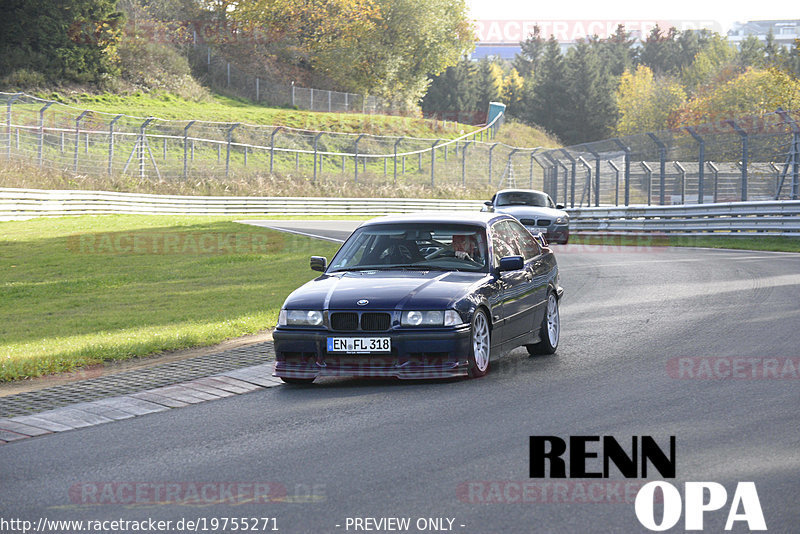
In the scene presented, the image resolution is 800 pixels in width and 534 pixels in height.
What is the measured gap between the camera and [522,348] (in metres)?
10.7

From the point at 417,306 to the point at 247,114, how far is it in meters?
57.6

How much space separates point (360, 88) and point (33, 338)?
67.3 meters

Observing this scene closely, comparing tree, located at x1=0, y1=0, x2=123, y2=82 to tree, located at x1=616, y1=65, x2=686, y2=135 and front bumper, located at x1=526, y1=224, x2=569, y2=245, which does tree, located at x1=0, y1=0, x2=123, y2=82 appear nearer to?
front bumper, located at x1=526, y1=224, x2=569, y2=245

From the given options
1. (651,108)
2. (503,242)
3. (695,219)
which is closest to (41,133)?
(695,219)

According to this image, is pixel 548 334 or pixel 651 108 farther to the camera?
pixel 651 108

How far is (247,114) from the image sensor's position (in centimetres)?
6419

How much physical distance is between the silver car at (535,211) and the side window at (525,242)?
14.9 m

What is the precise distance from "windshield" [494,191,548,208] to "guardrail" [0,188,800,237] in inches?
207

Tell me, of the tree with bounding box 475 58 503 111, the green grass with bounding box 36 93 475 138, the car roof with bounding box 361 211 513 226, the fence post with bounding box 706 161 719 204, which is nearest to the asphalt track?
the car roof with bounding box 361 211 513 226

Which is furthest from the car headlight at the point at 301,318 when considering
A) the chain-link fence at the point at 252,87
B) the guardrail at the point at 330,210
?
the chain-link fence at the point at 252,87

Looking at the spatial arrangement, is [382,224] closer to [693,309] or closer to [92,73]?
[693,309]

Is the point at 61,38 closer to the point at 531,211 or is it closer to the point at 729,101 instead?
the point at 531,211

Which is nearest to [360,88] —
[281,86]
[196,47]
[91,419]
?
[281,86]

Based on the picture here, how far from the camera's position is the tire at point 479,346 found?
8438mm
